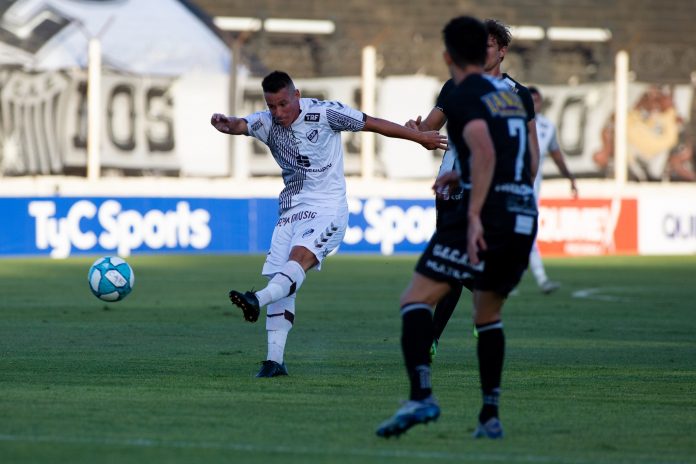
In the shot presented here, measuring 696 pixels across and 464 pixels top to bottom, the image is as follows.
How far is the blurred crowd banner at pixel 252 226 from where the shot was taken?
2286 cm

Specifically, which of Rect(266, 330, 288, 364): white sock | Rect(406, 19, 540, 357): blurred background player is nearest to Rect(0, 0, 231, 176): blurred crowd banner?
Rect(406, 19, 540, 357): blurred background player

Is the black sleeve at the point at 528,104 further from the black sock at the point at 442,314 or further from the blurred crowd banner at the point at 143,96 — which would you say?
the blurred crowd banner at the point at 143,96

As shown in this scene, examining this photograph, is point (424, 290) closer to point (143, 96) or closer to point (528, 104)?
point (528, 104)

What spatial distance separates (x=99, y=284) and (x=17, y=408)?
13.7 ft

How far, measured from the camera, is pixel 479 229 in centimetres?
653

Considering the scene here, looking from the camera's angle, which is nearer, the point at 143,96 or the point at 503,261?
the point at 503,261

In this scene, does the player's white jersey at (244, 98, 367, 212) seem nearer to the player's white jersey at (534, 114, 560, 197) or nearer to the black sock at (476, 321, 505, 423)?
the black sock at (476, 321, 505, 423)

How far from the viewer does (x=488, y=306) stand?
6.87m

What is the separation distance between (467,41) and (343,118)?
115 inches

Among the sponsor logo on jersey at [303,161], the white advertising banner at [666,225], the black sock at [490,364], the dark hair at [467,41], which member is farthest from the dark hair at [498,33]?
the white advertising banner at [666,225]

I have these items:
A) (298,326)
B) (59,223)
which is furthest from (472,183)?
(59,223)

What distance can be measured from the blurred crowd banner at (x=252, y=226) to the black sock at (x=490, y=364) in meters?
16.6

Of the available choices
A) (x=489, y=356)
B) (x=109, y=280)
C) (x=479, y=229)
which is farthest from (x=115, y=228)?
(x=479, y=229)

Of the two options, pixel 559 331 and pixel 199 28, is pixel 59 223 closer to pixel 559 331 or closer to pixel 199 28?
pixel 199 28
